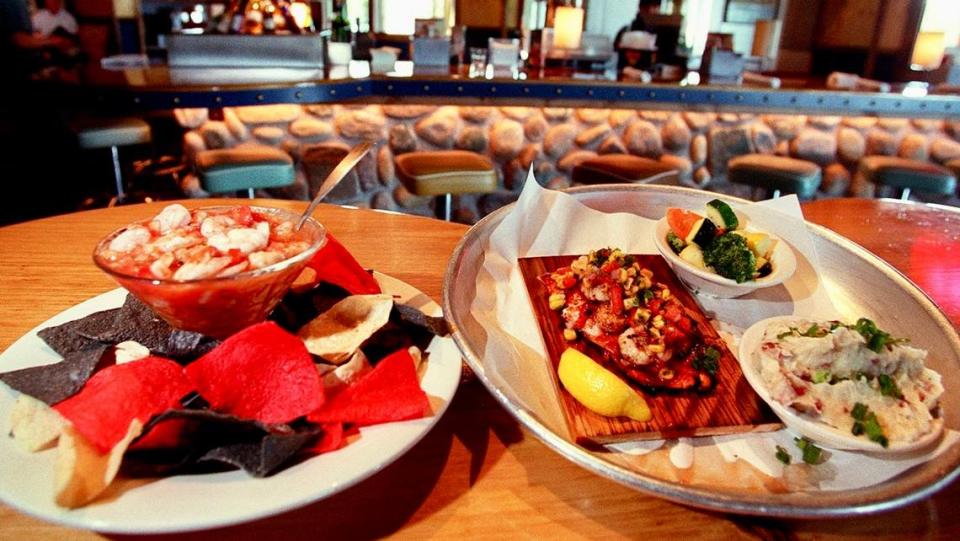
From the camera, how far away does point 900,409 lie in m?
0.71

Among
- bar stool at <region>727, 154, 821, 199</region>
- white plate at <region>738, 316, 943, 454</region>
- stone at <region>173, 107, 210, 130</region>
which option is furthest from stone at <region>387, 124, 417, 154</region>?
white plate at <region>738, 316, 943, 454</region>

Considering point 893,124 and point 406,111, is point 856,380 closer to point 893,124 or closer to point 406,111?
point 406,111

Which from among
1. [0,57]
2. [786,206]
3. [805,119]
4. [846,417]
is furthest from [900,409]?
[0,57]

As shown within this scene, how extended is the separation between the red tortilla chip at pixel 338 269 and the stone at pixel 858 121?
434 cm

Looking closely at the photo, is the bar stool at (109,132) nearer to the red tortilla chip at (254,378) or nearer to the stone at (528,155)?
the stone at (528,155)

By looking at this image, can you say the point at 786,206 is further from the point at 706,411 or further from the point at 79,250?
the point at 79,250

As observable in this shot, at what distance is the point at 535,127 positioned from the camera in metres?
3.98

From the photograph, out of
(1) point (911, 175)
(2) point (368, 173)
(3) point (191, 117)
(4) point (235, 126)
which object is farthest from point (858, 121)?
(3) point (191, 117)

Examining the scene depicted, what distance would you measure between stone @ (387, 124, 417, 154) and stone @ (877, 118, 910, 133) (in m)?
3.31

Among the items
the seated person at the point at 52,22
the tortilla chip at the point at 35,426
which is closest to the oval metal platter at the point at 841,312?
the tortilla chip at the point at 35,426

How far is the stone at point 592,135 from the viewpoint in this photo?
402cm

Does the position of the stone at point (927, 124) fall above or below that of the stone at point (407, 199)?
above

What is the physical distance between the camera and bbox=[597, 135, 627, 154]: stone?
13.3 ft

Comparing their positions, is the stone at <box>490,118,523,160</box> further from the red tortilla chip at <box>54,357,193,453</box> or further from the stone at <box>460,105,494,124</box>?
the red tortilla chip at <box>54,357,193,453</box>
